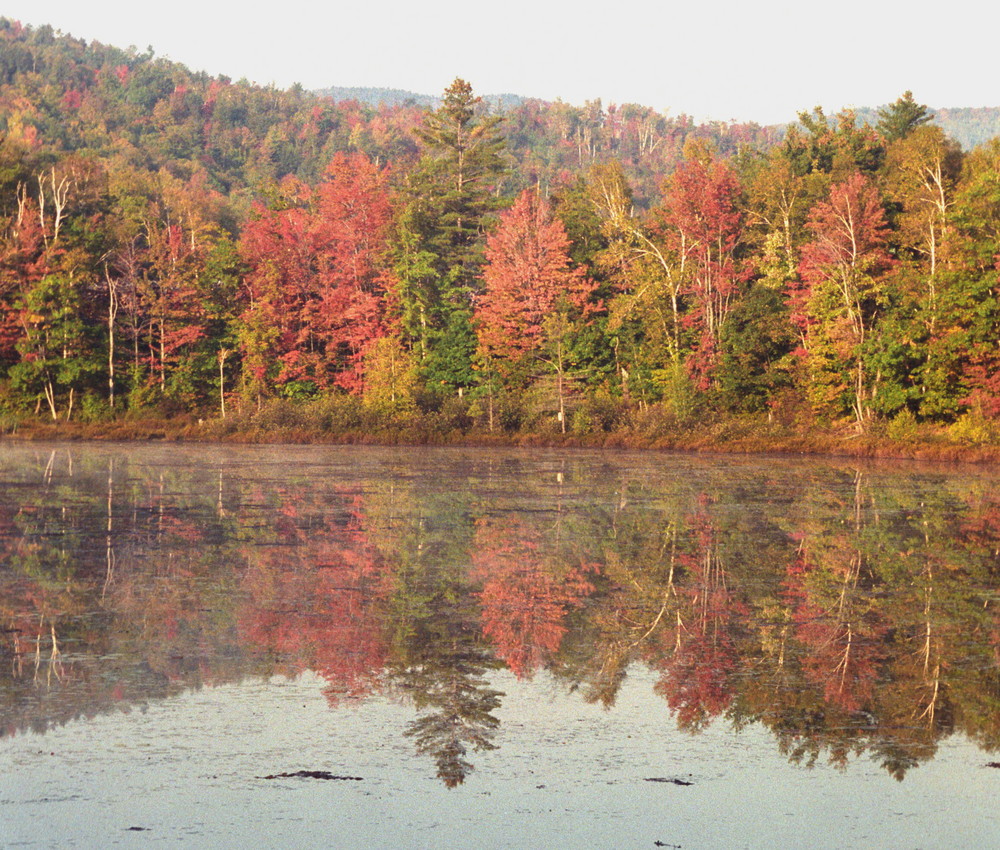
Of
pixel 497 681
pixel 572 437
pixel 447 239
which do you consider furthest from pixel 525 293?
pixel 497 681

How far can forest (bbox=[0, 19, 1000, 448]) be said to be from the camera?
1726 inches

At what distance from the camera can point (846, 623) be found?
11961 millimetres

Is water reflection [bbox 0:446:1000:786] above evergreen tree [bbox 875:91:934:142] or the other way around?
the other way around

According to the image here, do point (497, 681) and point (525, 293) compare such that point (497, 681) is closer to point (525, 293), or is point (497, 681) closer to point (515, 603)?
point (515, 603)

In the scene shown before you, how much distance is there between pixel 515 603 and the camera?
42.0 feet

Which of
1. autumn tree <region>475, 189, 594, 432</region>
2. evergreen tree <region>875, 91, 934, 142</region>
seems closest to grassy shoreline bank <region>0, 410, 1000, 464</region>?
autumn tree <region>475, 189, 594, 432</region>

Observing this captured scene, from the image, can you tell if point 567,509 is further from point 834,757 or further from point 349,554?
point 834,757

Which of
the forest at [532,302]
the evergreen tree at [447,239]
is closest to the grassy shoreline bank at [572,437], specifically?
the forest at [532,302]

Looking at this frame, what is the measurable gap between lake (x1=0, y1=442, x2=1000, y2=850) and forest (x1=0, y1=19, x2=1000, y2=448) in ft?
80.7

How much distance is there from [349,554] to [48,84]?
113 meters

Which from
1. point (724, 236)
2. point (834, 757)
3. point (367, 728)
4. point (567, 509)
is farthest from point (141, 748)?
A: point (724, 236)

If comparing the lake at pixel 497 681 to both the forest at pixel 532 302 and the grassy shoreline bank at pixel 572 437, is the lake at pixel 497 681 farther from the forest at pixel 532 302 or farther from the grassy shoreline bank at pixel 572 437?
the forest at pixel 532 302

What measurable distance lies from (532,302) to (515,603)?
40.0 m

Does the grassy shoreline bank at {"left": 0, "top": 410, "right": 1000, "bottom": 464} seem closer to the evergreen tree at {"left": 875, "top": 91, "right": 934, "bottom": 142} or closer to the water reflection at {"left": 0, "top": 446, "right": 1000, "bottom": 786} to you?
the water reflection at {"left": 0, "top": 446, "right": 1000, "bottom": 786}
